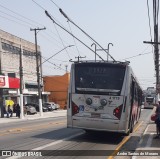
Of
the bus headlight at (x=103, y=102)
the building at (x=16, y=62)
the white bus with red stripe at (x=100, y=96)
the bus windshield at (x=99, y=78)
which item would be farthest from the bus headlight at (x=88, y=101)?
the building at (x=16, y=62)

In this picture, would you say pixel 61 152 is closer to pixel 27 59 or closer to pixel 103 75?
pixel 103 75

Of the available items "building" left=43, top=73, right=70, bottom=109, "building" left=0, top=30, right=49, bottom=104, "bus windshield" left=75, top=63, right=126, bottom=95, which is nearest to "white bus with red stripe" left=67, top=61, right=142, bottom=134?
"bus windshield" left=75, top=63, right=126, bottom=95

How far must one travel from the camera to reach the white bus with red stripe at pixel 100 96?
1670 cm

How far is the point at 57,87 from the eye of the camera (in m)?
89.6

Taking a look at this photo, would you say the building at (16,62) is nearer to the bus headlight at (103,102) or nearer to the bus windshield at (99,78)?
the bus windshield at (99,78)

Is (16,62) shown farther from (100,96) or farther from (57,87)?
(100,96)

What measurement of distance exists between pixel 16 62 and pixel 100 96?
54714mm

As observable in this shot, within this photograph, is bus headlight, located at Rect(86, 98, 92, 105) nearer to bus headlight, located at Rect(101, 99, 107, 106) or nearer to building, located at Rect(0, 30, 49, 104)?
bus headlight, located at Rect(101, 99, 107, 106)

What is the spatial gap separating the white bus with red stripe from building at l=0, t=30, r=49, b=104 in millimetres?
38139

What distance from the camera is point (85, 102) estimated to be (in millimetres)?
17078

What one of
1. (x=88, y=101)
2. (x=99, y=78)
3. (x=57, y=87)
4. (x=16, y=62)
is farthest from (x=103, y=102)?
(x=57, y=87)

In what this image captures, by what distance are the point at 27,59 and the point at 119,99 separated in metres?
61.3

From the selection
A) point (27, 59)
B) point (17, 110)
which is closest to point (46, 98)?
point (27, 59)

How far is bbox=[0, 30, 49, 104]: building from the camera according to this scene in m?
62.5
